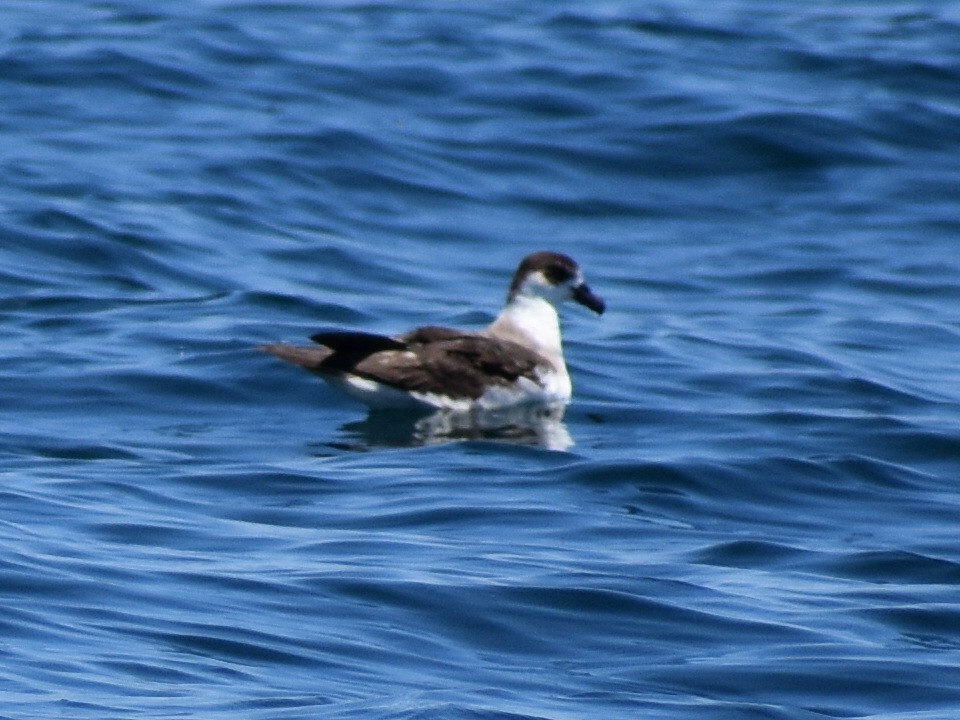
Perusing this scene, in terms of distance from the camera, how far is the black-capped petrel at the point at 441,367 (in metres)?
12.3

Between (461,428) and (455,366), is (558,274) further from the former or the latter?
(461,428)

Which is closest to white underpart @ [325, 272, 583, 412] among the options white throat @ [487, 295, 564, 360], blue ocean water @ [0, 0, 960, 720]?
white throat @ [487, 295, 564, 360]

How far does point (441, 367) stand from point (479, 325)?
271 centimetres

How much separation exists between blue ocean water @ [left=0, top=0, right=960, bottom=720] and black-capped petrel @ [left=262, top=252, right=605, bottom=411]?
0.23 meters

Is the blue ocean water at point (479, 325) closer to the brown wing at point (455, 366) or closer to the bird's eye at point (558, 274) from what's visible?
the brown wing at point (455, 366)

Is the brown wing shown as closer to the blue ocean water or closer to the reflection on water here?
the reflection on water

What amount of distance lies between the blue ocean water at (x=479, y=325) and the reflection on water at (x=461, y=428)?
7 centimetres

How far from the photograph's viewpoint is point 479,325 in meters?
15.3

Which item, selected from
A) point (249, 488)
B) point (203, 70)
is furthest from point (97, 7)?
point (249, 488)

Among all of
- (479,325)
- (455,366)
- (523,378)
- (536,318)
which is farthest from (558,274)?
(455,366)

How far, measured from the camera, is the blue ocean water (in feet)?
23.5

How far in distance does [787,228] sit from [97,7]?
10309mm

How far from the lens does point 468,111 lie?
21812 millimetres

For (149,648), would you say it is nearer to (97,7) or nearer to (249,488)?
(249,488)
